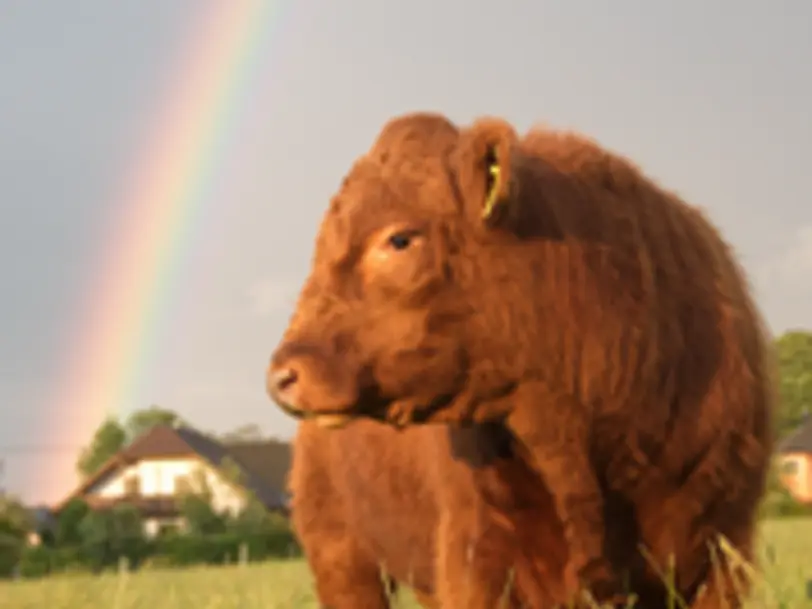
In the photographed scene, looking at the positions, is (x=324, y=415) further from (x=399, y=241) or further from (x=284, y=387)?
(x=399, y=241)

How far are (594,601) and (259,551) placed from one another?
29411mm

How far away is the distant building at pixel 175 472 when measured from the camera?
185ft

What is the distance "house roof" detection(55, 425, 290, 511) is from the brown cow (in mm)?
56795

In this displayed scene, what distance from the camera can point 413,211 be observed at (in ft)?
11.5

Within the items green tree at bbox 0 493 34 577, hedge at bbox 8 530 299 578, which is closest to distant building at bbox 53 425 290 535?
green tree at bbox 0 493 34 577

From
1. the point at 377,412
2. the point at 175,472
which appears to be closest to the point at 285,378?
the point at 377,412

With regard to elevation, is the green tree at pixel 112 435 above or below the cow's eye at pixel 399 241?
below

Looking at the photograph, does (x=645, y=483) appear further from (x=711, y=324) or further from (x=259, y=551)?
(x=259, y=551)

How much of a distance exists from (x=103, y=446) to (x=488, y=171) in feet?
236

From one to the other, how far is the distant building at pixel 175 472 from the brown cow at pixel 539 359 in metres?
52.8

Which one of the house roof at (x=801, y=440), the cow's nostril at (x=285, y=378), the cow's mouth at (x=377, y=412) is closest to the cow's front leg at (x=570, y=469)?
the cow's mouth at (x=377, y=412)

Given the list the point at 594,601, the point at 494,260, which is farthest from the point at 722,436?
the point at 494,260

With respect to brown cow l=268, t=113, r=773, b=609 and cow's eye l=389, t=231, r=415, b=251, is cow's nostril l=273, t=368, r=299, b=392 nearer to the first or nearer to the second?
brown cow l=268, t=113, r=773, b=609

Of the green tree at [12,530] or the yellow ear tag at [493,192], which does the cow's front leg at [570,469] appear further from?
the green tree at [12,530]
